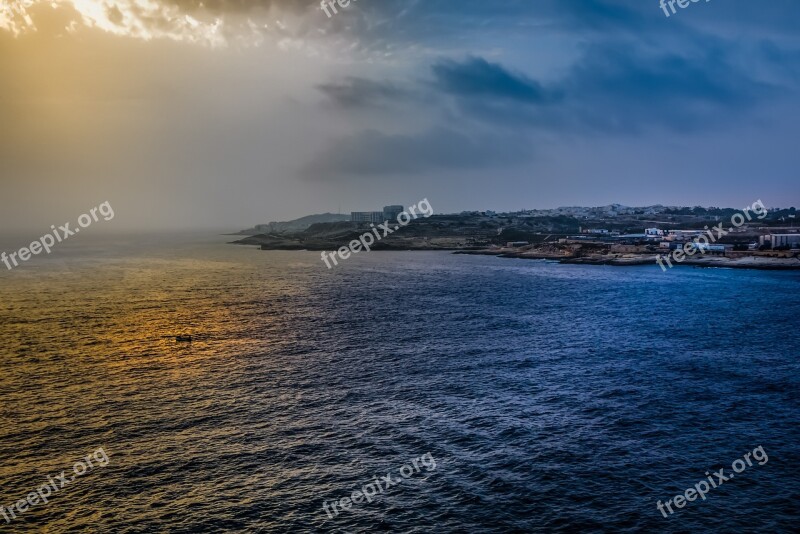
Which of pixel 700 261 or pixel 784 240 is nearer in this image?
pixel 700 261

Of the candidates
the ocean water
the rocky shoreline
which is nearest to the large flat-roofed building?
the rocky shoreline

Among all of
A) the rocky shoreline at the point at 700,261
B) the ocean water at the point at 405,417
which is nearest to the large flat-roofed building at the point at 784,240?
the rocky shoreline at the point at 700,261

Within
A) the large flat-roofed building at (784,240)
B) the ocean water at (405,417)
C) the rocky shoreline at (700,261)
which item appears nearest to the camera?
the ocean water at (405,417)

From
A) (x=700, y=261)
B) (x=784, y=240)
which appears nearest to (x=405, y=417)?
(x=700, y=261)

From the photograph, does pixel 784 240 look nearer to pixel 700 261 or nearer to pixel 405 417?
pixel 700 261

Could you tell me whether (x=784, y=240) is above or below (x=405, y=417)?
below

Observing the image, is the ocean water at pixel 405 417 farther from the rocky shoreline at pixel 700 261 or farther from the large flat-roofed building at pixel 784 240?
the large flat-roofed building at pixel 784 240

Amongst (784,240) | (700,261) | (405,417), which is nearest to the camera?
(405,417)

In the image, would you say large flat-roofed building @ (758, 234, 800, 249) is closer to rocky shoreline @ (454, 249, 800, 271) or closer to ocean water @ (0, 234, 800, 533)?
rocky shoreline @ (454, 249, 800, 271)
